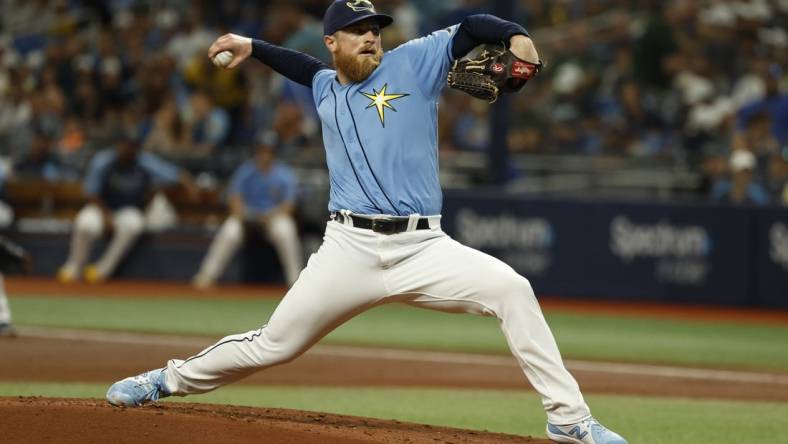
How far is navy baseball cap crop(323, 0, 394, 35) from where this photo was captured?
5.51 metres

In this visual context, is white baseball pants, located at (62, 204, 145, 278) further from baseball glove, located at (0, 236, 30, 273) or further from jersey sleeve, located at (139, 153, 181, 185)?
baseball glove, located at (0, 236, 30, 273)

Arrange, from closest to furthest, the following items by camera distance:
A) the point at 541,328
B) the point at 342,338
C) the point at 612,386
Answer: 1. the point at 541,328
2. the point at 612,386
3. the point at 342,338

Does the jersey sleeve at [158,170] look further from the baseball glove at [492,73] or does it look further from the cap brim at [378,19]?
the baseball glove at [492,73]

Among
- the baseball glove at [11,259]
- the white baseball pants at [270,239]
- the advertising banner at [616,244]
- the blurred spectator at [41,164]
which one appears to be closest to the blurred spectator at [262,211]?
the white baseball pants at [270,239]

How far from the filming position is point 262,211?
16188 millimetres

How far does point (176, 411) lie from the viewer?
18.5 feet

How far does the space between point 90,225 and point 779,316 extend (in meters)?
8.44

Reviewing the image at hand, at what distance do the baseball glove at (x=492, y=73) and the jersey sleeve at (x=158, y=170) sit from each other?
11.7 metres

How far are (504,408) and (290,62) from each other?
279 cm

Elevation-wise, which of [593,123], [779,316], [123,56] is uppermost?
[123,56]

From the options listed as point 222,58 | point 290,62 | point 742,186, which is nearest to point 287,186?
point 742,186

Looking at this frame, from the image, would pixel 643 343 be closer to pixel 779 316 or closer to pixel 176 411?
pixel 779 316

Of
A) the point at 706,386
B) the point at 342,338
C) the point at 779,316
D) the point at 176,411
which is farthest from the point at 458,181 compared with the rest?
the point at 176,411

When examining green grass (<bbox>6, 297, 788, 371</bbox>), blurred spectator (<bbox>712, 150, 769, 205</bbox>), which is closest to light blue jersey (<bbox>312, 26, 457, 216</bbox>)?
green grass (<bbox>6, 297, 788, 371</bbox>)
